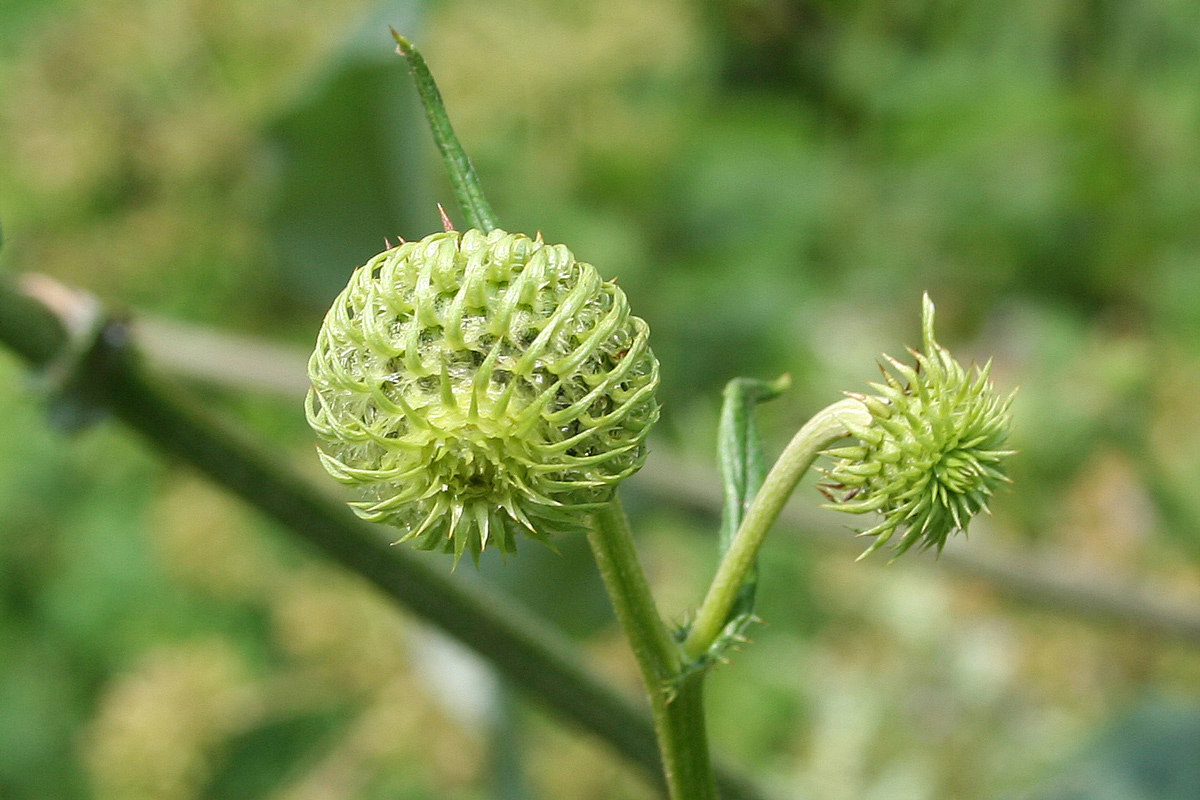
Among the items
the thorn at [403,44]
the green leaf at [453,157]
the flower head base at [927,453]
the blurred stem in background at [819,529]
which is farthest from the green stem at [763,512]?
the blurred stem in background at [819,529]

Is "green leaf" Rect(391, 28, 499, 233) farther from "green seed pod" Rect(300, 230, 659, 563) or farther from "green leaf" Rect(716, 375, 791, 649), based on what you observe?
"green leaf" Rect(716, 375, 791, 649)

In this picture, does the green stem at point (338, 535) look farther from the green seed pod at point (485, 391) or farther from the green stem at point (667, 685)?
the green seed pod at point (485, 391)

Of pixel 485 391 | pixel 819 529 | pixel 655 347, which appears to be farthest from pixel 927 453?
pixel 655 347

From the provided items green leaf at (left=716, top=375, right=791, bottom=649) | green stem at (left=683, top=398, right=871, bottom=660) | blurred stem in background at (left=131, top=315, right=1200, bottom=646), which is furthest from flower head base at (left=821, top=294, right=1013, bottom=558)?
blurred stem in background at (left=131, top=315, right=1200, bottom=646)

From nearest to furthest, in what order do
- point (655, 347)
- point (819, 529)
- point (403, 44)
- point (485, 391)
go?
point (485, 391), point (403, 44), point (819, 529), point (655, 347)

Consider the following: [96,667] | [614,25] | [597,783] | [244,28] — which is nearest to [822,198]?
[614,25]

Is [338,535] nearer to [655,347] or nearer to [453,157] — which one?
[453,157]
